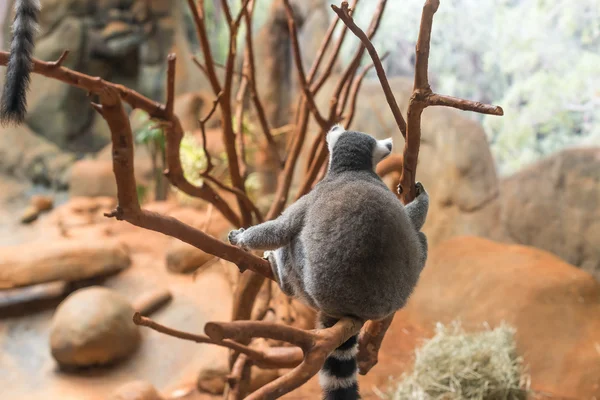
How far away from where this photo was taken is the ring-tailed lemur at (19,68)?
4.36 feet

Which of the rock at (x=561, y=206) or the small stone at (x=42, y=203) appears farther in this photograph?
the small stone at (x=42, y=203)

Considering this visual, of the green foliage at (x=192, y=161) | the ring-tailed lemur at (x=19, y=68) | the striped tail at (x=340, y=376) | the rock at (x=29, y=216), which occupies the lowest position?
the rock at (x=29, y=216)

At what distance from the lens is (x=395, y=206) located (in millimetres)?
1405

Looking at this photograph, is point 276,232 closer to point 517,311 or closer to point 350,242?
point 350,242

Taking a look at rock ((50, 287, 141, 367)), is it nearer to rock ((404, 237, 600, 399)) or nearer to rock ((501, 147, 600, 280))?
rock ((404, 237, 600, 399))

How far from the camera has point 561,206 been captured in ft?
14.4

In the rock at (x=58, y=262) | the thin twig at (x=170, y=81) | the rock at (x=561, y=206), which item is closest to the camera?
the thin twig at (x=170, y=81)

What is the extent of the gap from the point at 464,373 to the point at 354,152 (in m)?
2.12

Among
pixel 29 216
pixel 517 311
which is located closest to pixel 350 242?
pixel 517 311

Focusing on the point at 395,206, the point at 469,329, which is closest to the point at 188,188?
the point at 395,206

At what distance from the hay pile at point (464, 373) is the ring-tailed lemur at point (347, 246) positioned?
1847 mm

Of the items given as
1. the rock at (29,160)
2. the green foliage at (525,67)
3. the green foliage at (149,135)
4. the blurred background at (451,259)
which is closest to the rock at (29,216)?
the blurred background at (451,259)

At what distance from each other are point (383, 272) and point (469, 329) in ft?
10.4

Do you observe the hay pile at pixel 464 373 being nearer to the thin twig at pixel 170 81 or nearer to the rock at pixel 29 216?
the thin twig at pixel 170 81
